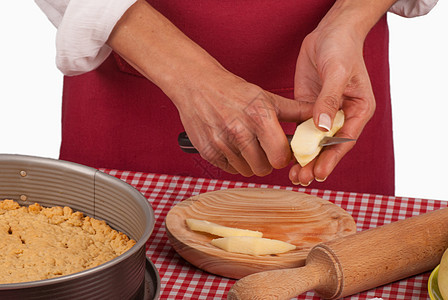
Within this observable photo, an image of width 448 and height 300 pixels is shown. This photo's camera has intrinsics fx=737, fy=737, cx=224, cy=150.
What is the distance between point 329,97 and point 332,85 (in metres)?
0.05

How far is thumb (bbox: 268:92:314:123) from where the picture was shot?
150 cm

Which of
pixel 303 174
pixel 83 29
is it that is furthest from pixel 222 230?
pixel 83 29

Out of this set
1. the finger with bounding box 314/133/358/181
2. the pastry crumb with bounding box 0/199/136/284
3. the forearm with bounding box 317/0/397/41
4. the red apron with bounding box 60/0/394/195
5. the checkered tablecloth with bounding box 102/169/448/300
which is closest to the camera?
the pastry crumb with bounding box 0/199/136/284

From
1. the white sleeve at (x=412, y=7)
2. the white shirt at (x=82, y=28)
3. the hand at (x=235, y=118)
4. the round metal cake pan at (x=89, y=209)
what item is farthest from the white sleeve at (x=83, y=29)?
the white sleeve at (x=412, y=7)

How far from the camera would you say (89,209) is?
1376 mm

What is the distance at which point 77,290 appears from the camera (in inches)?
41.3

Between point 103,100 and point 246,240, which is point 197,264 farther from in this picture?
point 103,100

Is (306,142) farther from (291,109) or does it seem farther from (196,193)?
(196,193)

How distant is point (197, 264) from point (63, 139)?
82 cm

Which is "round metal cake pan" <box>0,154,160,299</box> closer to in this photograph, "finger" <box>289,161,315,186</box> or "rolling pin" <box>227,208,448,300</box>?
"rolling pin" <box>227,208,448,300</box>

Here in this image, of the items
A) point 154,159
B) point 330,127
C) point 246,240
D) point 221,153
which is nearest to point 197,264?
point 246,240

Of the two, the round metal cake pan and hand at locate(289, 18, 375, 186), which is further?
hand at locate(289, 18, 375, 186)

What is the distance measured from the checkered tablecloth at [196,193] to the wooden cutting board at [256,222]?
0.04 metres

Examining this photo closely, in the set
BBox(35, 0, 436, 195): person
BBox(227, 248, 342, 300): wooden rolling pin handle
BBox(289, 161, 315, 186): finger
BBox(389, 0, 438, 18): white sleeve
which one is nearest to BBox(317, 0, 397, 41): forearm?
BBox(35, 0, 436, 195): person
